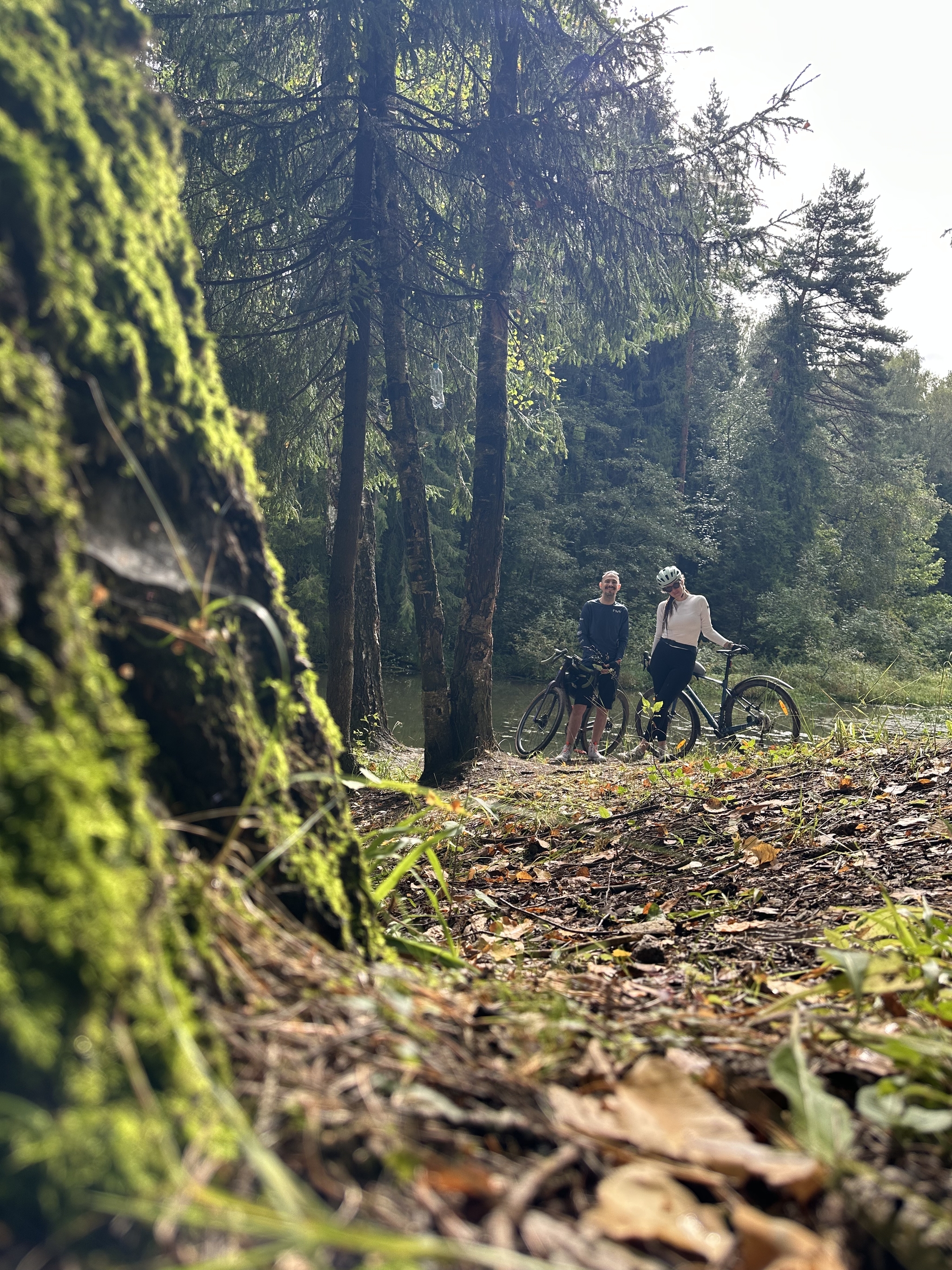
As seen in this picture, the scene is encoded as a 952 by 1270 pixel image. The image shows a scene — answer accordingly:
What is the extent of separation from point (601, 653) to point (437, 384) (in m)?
3.51

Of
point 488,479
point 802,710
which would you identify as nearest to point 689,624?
point 488,479

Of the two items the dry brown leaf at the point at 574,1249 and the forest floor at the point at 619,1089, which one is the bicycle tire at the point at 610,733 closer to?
the forest floor at the point at 619,1089

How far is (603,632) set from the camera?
8.98m

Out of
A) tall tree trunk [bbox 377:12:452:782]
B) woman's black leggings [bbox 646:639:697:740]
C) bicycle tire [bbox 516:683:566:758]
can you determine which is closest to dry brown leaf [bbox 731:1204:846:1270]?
tall tree trunk [bbox 377:12:452:782]

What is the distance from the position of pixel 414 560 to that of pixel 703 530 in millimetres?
25795

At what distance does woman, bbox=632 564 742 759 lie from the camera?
25.6 ft

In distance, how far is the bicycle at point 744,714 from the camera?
25.3 feet

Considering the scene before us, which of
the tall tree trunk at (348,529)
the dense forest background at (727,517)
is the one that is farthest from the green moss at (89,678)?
the dense forest background at (727,517)

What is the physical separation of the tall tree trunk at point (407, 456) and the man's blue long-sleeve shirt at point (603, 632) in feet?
5.95

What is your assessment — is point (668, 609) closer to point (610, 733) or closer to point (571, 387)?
point (610, 733)

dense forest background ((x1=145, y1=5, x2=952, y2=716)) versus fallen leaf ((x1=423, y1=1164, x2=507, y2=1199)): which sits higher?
dense forest background ((x1=145, y1=5, x2=952, y2=716))

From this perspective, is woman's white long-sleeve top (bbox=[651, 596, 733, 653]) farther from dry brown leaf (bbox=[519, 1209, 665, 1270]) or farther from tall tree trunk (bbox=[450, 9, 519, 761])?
dry brown leaf (bbox=[519, 1209, 665, 1270])

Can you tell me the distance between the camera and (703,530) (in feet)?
104

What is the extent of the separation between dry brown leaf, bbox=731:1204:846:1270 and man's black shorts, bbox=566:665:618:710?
27.3 ft
